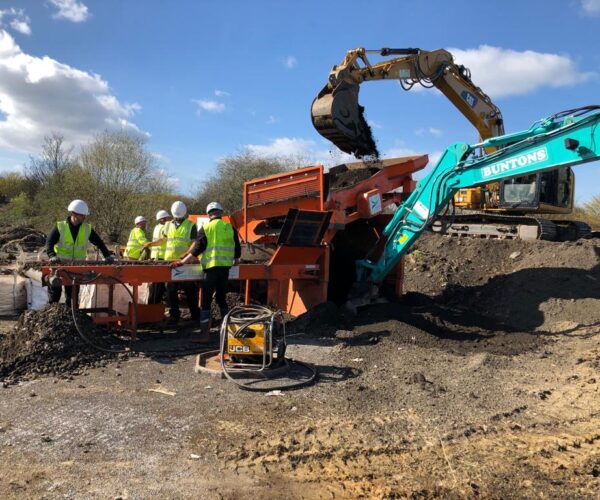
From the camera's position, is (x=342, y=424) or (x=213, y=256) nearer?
(x=342, y=424)

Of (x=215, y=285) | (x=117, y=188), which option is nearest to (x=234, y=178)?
(x=117, y=188)

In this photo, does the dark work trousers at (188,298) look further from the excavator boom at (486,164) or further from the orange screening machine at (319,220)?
the excavator boom at (486,164)

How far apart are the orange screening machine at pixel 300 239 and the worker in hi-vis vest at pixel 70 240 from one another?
0.23 meters

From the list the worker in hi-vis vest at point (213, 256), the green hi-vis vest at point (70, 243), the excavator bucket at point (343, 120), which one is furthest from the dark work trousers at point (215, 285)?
the excavator bucket at point (343, 120)

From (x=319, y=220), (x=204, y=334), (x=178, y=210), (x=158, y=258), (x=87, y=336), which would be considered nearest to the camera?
(x=87, y=336)

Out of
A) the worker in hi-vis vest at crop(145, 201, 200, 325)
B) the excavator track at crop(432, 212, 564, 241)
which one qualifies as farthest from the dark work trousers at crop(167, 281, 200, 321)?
the excavator track at crop(432, 212, 564, 241)

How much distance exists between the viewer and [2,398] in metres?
4.57

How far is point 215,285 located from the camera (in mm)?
6793

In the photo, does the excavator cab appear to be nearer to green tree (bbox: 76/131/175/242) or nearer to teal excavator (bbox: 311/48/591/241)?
teal excavator (bbox: 311/48/591/241)

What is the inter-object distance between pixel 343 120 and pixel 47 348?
575 cm

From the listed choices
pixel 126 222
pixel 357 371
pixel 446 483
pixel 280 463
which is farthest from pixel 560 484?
pixel 126 222

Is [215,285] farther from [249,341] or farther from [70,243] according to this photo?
A: [70,243]

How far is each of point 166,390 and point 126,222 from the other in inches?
660

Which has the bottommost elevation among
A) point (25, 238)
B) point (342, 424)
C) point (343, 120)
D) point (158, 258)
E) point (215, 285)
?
point (342, 424)
